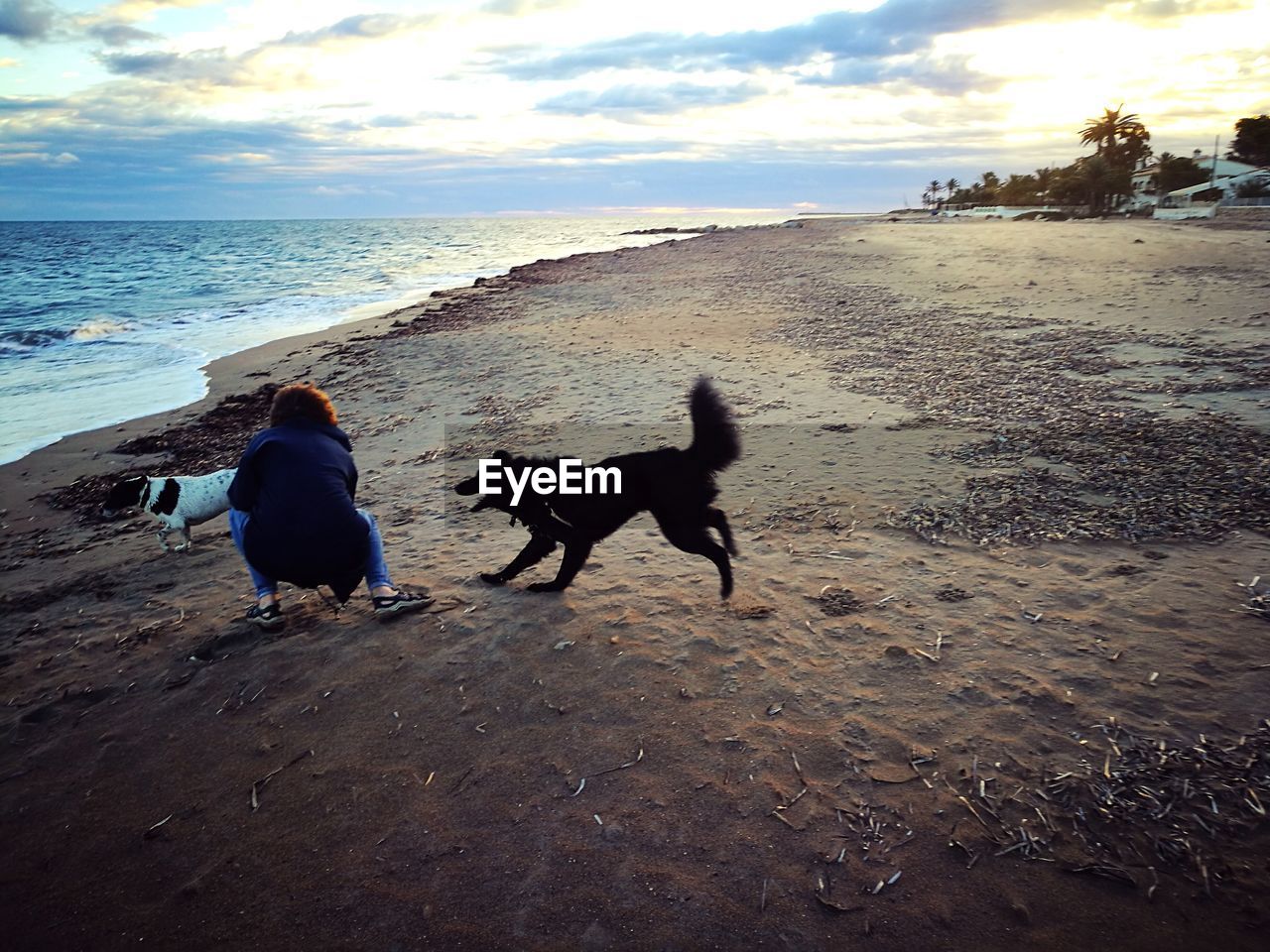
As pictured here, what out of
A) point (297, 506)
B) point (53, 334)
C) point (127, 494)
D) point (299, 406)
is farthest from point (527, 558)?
point (53, 334)

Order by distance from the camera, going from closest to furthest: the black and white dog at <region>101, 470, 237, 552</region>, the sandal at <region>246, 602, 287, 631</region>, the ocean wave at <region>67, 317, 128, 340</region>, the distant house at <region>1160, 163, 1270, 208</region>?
1. the sandal at <region>246, 602, 287, 631</region>
2. the black and white dog at <region>101, 470, 237, 552</region>
3. the ocean wave at <region>67, 317, 128, 340</region>
4. the distant house at <region>1160, 163, 1270, 208</region>

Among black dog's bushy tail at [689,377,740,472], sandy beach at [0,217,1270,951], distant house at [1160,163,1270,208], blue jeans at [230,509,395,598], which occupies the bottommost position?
sandy beach at [0,217,1270,951]

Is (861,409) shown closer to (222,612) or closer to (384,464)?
(384,464)

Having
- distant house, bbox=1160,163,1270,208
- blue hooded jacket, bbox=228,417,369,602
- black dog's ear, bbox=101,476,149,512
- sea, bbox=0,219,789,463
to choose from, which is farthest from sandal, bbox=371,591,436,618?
distant house, bbox=1160,163,1270,208

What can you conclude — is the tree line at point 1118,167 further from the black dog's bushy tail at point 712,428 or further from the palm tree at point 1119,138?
the black dog's bushy tail at point 712,428

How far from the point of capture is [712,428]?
422cm

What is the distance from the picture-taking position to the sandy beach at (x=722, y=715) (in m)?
2.65

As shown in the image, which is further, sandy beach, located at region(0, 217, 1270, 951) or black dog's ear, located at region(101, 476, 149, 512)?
black dog's ear, located at region(101, 476, 149, 512)

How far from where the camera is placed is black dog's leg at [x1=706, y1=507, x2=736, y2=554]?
4438 mm

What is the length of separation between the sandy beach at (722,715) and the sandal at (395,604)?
0.13 meters

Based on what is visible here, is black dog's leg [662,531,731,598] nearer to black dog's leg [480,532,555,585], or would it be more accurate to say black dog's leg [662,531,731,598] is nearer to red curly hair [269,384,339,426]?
black dog's leg [480,532,555,585]

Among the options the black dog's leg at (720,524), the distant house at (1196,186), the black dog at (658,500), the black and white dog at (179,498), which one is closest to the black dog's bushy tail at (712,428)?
the black dog at (658,500)

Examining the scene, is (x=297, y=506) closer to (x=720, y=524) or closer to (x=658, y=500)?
(x=658, y=500)

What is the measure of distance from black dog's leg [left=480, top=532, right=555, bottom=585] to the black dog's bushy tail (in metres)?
1.29
